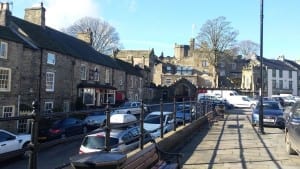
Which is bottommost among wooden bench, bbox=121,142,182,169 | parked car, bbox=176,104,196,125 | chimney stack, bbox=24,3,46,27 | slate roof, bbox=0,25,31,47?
wooden bench, bbox=121,142,182,169

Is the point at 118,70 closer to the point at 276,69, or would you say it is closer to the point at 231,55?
the point at 231,55

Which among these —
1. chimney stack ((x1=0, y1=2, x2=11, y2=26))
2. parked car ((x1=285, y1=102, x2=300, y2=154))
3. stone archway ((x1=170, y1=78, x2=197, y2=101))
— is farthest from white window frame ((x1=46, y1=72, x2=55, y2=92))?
stone archway ((x1=170, y1=78, x2=197, y2=101))

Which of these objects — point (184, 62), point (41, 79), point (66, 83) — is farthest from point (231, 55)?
point (41, 79)

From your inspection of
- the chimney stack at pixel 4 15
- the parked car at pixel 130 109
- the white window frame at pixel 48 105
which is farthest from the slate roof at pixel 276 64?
the chimney stack at pixel 4 15

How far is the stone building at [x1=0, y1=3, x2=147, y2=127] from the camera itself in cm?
2913

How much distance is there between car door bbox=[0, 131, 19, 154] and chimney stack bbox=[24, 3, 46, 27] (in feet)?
76.2

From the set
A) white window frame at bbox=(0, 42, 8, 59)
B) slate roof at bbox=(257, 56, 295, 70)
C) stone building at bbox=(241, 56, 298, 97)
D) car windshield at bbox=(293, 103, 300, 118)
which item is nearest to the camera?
car windshield at bbox=(293, 103, 300, 118)

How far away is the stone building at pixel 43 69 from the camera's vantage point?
1147 inches

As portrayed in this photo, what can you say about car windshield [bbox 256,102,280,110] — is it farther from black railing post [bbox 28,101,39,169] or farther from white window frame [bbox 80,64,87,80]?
white window frame [bbox 80,64,87,80]

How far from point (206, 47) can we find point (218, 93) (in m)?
14.6

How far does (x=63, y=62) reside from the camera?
3700 cm

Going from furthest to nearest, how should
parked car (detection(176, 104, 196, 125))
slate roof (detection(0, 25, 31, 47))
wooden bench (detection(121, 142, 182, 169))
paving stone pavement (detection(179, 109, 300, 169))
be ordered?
slate roof (detection(0, 25, 31, 47))
parked car (detection(176, 104, 196, 125))
paving stone pavement (detection(179, 109, 300, 169))
wooden bench (detection(121, 142, 182, 169))

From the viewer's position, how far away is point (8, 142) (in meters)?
16.5

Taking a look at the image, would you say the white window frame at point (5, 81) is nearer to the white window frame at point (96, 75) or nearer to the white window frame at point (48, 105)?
the white window frame at point (48, 105)
